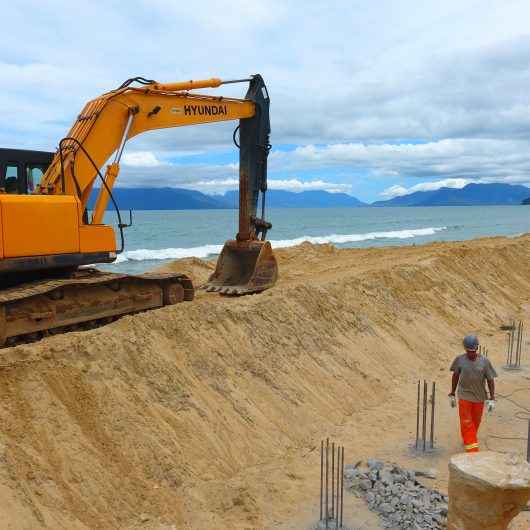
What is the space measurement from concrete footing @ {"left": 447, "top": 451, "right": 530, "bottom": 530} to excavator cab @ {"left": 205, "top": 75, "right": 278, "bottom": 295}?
7528mm

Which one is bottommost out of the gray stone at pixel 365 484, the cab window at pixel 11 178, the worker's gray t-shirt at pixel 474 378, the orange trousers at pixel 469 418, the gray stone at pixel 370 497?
the gray stone at pixel 370 497

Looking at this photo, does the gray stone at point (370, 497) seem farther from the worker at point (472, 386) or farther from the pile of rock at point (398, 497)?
the worker at point (472, 386)

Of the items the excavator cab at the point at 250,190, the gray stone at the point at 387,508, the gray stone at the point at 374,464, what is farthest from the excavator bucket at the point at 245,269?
the gray stone at the point at 387,508

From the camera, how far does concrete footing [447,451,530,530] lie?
4809 millimetres

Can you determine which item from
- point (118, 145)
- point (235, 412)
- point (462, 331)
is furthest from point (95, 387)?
point (462, 331)

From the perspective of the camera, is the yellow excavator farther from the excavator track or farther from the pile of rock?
the pile of rock

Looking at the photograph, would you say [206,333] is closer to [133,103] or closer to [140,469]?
[140,469]

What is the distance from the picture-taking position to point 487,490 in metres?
4.84

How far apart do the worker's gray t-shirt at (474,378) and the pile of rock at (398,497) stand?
121 centimetres

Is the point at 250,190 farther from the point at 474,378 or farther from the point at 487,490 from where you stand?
the point at 487,490

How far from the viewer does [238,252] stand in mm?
12891

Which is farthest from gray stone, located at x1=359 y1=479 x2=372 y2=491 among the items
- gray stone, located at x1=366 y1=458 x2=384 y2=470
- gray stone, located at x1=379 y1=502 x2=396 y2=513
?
gray stone, located at x1=366 y1=458 x2=384 y2=470

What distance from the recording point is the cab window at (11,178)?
29.6ft

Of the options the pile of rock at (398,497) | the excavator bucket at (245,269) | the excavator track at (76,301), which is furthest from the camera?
the excavator bucket at (245,269)
